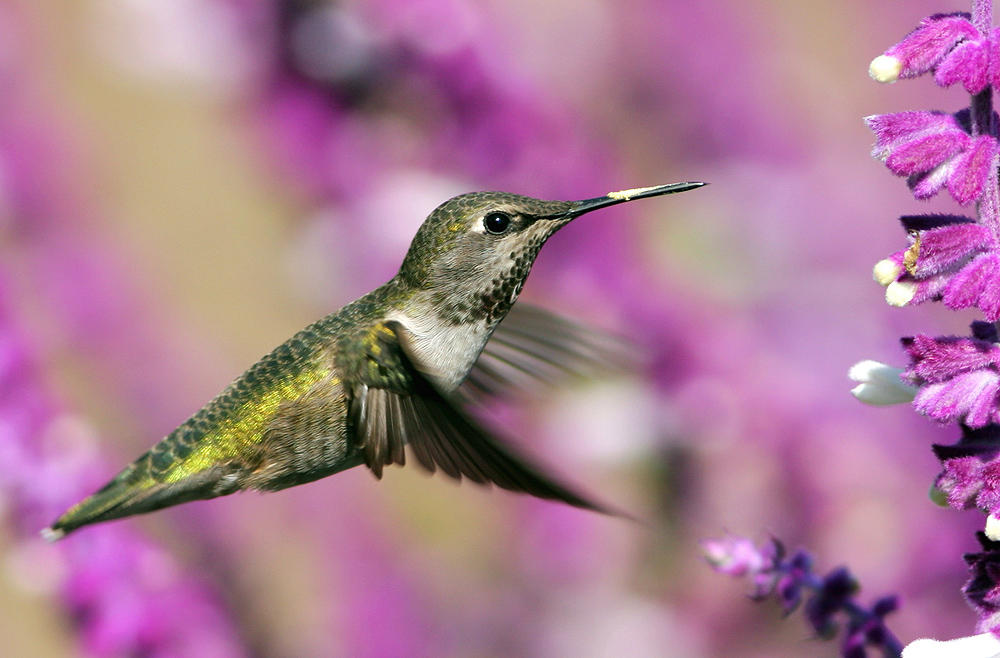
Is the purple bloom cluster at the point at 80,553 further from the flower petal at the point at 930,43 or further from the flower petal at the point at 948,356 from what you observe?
the flower petal at the point at 930,43

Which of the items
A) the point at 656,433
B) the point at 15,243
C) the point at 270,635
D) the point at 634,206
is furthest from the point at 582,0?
the point at 270,635

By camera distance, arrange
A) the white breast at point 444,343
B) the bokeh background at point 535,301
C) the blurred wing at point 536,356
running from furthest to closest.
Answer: the bokeh background at point 535,301 < the blurred wing at point 536,356 < the white breast at point 444,343

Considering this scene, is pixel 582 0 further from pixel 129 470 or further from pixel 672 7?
pixel 129 470

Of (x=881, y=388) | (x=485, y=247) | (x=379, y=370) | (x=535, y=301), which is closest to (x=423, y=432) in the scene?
(x=379, y=370)

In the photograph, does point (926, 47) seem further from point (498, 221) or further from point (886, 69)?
point (498, 221)

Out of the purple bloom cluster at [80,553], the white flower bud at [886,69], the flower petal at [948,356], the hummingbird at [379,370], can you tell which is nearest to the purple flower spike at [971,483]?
the flower petal at [948,356]
